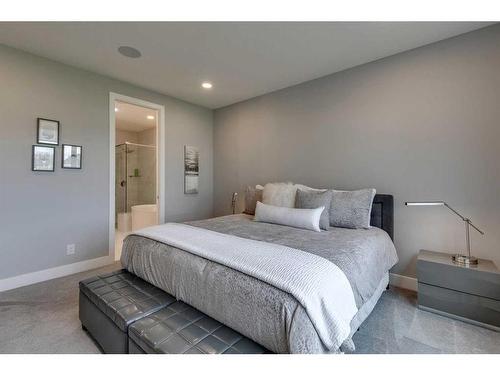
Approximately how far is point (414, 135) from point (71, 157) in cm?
395

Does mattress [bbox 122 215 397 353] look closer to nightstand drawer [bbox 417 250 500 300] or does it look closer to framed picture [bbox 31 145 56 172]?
nightstand drawer [bbox 417 250 500 300]

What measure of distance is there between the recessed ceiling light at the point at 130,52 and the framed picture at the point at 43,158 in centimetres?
138

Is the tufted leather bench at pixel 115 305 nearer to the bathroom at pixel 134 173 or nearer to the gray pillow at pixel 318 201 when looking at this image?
the gray pillow at pixel 318 201

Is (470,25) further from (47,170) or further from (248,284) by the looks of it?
(47,170)

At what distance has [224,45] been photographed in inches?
94.4

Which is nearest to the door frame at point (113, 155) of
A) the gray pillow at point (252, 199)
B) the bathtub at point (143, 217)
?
the bathtub at point (143, 217)

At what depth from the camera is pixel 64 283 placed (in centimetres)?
259

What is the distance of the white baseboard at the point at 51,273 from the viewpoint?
2459 mm

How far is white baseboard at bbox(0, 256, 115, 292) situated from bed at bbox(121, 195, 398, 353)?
1.43 metres

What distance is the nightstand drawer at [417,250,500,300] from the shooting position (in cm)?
179

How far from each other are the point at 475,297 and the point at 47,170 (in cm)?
433

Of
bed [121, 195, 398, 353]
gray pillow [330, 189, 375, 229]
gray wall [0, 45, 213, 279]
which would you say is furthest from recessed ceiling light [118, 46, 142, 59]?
gray pillow [330, 189, 375, 229]
